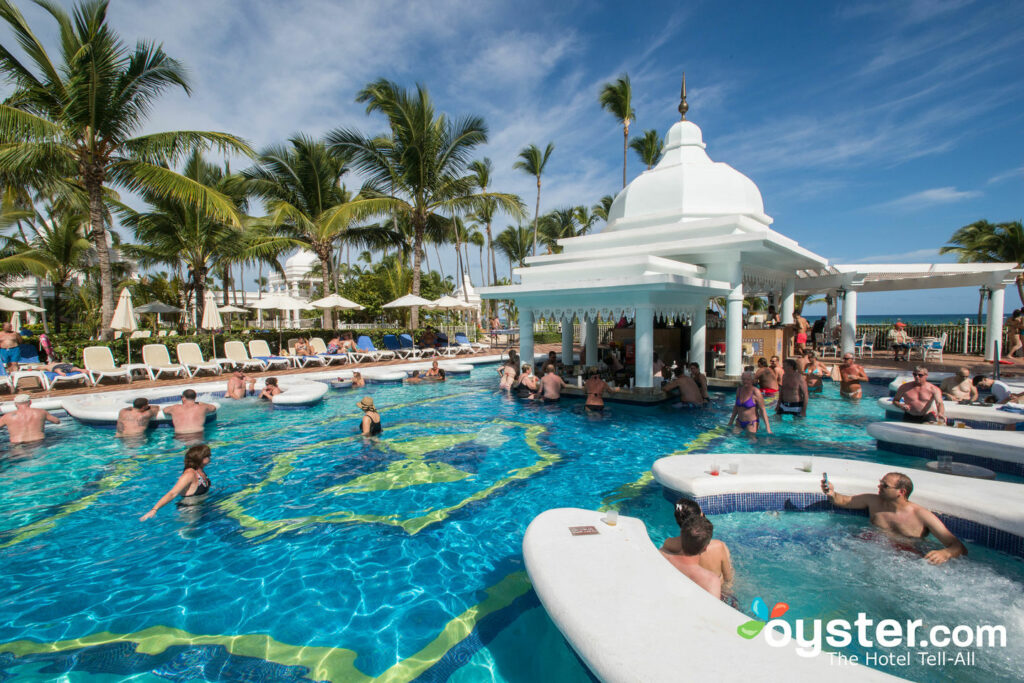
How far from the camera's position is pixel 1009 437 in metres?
6.73

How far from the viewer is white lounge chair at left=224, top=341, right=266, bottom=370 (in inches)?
655

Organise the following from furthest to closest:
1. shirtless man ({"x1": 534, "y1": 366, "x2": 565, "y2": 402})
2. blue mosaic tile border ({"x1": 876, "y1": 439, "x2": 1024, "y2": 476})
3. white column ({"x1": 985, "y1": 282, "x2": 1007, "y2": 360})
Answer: white column ({"x1": 985, "y1": 282, "x2": 1007, "y2": 360}) → shirtless man ({"x1": 534, "y1": 366, "x2": 565, "y2": 402}) → blue mosaic tile border ({"x1": 876, "y1": 439, "x2": 1024, "y2": 476})

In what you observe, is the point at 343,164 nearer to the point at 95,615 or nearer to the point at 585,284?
the point at 585,284

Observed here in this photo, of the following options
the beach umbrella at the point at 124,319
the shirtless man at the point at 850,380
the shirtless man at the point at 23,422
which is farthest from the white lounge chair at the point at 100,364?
the shirtless man at the point at 850,380

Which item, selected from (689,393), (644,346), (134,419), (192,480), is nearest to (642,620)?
(192,480)

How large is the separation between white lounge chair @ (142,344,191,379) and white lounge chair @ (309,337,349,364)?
194 inches

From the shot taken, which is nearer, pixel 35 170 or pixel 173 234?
pixel 35 170

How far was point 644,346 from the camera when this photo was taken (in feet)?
37.8

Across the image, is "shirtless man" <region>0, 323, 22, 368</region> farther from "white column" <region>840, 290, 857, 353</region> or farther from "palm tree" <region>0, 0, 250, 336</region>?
"white column" <region>840, 290, 857, 353</region>

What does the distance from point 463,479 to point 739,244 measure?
30.4ft

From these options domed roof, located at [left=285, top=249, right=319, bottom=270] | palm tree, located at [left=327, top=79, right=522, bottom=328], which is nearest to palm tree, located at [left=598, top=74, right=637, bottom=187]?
palm tree, located at [left=327, top=79, right=522, bottom=328]

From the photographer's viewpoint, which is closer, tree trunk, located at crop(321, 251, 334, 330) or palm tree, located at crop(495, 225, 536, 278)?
tree trunk, located at crop(321, 251, 334, 330)

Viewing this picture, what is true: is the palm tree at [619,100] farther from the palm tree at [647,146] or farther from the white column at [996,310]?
the white column at [996,310]

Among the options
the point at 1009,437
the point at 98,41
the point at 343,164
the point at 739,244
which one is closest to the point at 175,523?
the point at 1009,437
